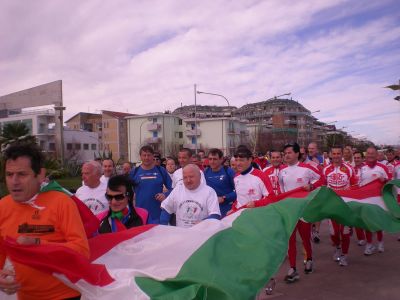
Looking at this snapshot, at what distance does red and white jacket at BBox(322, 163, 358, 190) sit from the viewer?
894 cm

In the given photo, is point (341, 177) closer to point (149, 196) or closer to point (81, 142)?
point (149, 196)

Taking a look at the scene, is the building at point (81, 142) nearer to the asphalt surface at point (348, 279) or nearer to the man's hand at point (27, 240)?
the asphalt surface at point (348, 279)

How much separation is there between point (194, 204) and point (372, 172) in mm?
5472

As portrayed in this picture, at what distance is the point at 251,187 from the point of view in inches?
275

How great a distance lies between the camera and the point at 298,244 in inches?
384

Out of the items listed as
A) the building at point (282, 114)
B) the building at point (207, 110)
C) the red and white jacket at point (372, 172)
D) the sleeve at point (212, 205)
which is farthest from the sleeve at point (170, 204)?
the building at point (207, 110)

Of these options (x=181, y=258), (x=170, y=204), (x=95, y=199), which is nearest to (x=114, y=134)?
(x=95, y=199)

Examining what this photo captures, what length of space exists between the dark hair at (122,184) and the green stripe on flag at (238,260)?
3.81ft

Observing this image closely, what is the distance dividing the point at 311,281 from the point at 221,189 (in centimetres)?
226

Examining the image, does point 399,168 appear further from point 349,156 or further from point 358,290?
point 358,290

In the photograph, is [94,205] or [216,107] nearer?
[94,205]

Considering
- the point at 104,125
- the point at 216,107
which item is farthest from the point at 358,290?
the point at 216,107

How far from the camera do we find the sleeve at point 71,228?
2934 millimetres

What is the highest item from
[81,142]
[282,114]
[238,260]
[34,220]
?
[282,114]
